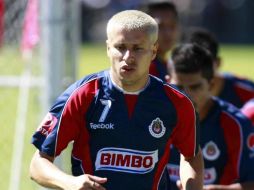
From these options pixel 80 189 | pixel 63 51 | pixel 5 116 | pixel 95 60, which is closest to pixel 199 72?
pixel 63 51

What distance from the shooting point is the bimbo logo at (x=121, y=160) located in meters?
4.56

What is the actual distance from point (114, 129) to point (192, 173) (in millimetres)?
488

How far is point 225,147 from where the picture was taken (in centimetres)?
605

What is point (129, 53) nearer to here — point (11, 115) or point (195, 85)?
point (195, 85)

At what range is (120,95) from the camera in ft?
15.1

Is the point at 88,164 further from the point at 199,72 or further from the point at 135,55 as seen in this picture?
the point at 199,72

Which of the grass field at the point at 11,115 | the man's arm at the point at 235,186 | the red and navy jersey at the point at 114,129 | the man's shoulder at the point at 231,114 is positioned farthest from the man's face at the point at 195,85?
the grass field at the point at 11,115

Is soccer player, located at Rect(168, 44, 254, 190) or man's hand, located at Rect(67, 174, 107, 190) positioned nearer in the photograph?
man's hand, located at Rect(67, 174, 107, 190)

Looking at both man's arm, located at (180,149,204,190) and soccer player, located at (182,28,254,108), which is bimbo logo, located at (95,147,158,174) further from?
soccer player, located at (182,28,254,108)

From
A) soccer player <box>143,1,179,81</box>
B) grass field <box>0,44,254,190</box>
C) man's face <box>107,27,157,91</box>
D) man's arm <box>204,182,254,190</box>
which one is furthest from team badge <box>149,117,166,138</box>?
grass field <box>0,44,254,190</box>

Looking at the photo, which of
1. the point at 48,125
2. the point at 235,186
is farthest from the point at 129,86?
the point at 235,186

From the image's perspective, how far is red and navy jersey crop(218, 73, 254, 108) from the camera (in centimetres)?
751

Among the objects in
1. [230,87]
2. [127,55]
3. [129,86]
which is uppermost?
[127,55]

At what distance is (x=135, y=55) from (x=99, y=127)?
1.38 feet
